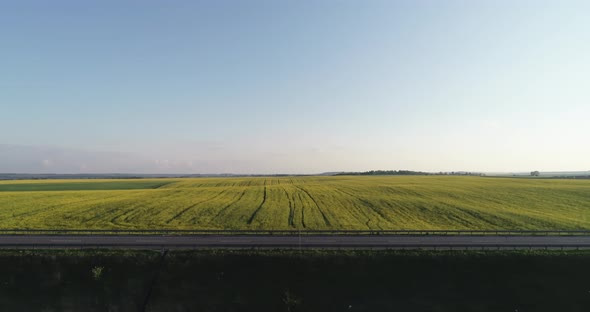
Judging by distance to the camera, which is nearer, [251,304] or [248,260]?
[251,304]

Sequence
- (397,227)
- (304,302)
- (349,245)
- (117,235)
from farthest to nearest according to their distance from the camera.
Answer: (397,227) < (117,235) < (349,245) < (304,302)

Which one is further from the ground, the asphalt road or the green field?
the green field

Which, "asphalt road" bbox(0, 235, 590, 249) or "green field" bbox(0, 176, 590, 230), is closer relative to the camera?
"asphalt road" bbox(0, 235, 590, 249)

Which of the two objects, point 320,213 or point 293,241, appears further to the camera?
point 320,213

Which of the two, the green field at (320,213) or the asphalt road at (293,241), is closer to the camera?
the asphalt road at (293,241)

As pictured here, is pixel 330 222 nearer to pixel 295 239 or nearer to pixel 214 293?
pixel 295 239

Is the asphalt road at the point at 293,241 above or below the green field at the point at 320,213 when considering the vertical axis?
below

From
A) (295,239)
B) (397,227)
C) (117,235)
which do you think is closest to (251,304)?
(295,239)

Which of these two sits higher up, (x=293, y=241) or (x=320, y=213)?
(x=320, y=213)
